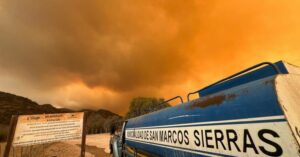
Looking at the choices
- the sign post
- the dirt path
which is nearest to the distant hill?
the dirt path

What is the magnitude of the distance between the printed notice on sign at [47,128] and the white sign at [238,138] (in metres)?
5.85

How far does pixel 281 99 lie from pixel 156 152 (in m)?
3.42

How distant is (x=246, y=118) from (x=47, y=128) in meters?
7.60

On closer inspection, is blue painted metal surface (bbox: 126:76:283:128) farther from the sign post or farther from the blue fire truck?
the sign post

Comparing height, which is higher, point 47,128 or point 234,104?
point 47,128

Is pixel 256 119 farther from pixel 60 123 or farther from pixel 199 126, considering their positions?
pixel 60 123

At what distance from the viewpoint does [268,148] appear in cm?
167

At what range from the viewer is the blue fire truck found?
161cm

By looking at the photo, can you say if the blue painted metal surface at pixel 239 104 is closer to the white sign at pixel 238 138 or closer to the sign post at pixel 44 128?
the white sign at pixel 238 138

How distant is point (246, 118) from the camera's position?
1.95 meters

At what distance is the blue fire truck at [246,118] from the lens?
1.61 m

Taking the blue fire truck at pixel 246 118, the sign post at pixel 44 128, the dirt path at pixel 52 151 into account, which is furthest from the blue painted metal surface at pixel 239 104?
the dirt path at pixel 52 151

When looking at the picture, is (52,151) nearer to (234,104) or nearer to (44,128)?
(44,128)

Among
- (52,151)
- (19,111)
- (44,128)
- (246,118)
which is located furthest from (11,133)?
(19,111)
